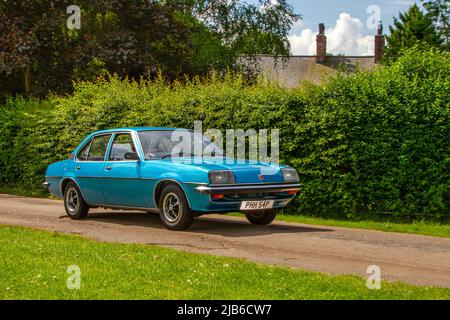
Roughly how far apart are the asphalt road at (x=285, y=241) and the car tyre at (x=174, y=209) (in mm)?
166

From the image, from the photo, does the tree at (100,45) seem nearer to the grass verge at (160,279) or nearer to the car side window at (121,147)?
the car side window at (121,147)

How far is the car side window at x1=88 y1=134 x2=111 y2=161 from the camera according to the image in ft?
44.5

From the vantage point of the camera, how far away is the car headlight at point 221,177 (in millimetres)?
11203

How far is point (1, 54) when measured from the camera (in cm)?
2695

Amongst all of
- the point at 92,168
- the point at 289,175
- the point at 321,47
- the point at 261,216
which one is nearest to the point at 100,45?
the point at 92,168

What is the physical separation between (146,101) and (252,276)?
427 inches

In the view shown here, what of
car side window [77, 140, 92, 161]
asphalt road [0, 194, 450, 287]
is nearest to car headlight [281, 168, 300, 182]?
asphalt road [0, 194, 450, 287]

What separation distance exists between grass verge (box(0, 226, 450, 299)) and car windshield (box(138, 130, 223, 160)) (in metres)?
3.19

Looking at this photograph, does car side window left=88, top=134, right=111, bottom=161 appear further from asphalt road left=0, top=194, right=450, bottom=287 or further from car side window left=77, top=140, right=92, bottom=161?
asphalt road left=0, top=194, right=450, bottom=287

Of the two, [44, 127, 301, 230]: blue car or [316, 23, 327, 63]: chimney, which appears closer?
[44, 127, 301, 230]: blue car

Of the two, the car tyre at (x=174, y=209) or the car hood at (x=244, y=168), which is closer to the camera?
the car hood at (x=244, y=168)

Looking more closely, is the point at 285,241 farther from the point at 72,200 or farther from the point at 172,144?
the point at 72,200

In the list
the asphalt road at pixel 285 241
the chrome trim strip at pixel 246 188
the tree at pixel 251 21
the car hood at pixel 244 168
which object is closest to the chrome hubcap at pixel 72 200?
the asphalt road at pixel 285 241
